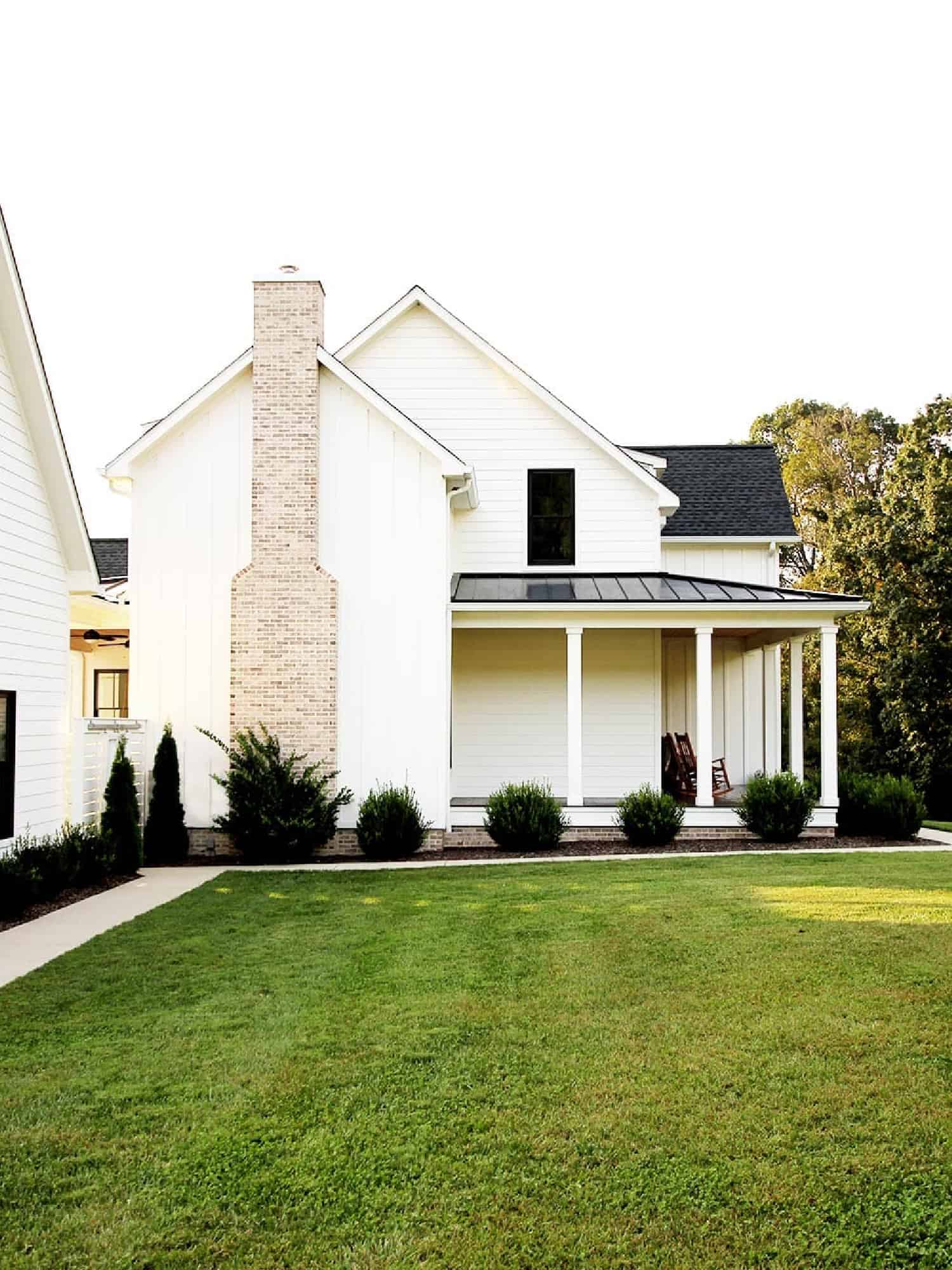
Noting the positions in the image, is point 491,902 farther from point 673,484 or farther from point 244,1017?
point 673,484

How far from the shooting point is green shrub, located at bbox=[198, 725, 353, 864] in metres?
14.3

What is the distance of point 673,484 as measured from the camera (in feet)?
71.7

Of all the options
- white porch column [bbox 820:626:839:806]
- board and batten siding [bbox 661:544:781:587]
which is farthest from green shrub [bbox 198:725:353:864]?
board and batten siding [bbox 661:544:781:587]

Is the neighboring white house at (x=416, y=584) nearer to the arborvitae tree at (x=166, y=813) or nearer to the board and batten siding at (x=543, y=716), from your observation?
the board and batten siding at (x=543, y=716)

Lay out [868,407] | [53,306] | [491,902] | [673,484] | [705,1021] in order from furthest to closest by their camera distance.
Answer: [868,407] → [673,484] → [53,306] → [491,902] → [705,1021]

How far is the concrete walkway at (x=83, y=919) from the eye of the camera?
27.3 feet

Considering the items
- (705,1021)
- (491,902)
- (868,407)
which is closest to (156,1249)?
(705,1021)

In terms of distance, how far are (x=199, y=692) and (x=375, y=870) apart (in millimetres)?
3935

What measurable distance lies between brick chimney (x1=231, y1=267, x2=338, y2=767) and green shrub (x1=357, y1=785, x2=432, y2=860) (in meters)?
0.97

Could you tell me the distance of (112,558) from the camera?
23781 mm

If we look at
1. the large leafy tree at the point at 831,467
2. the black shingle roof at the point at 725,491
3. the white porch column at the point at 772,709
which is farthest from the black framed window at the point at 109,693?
the large leafy tree at the point at 831,467

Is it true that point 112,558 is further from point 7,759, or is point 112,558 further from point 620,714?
point 7,759

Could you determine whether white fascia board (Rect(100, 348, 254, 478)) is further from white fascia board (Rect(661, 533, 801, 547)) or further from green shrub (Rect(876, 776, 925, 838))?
green shrub (Rect(876, 776, 925, 838))

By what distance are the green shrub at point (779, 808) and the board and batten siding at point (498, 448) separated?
473 centimetres
